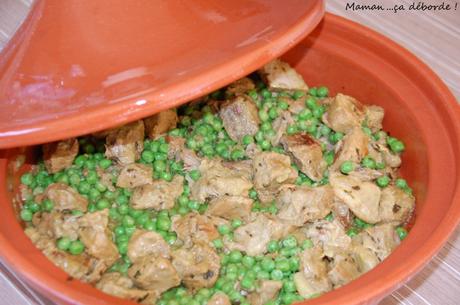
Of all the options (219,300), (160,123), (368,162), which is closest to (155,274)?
(219,300)

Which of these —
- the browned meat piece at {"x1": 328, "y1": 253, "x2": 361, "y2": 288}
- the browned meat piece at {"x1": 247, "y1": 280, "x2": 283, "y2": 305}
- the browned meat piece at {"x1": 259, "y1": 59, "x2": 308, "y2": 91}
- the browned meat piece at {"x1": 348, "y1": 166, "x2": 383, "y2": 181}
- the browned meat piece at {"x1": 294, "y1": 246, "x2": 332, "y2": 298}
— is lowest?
the browned meat piece at {"x1": 247, "y1": 280, "x2": 283, "y2": 305}

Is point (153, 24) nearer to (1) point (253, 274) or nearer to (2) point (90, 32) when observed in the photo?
(2) point (90, 32)

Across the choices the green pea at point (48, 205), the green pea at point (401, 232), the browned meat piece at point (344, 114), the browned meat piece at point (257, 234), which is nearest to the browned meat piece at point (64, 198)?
the green pea at point (48, 205)

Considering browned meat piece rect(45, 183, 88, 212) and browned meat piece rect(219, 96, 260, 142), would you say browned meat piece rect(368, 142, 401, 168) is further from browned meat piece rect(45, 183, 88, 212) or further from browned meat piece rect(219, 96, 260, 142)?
browned meat piece rect(45, 183, 88, 212)

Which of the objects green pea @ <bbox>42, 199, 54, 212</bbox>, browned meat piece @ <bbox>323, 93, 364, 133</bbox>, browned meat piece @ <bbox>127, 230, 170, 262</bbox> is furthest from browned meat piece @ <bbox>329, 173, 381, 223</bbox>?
green pea @ <bbox>42, 199, 54, 212</bbox>

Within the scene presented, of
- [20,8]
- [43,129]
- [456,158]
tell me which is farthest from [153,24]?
[20,8]

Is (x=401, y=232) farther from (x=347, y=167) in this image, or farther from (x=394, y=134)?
(x=394, y=134)
